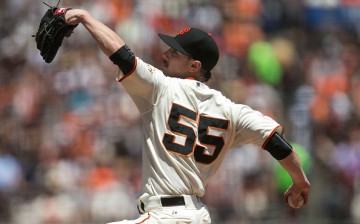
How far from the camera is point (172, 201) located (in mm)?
5441

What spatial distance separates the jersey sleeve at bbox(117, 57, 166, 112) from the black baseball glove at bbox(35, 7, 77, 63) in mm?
504

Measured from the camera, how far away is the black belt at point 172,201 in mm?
5422

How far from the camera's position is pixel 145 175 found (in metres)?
5.54

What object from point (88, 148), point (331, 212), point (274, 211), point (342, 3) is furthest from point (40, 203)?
point (342, 3)

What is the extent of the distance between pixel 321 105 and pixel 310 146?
673 millimetres

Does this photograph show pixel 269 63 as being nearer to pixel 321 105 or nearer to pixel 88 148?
pixel 321 105

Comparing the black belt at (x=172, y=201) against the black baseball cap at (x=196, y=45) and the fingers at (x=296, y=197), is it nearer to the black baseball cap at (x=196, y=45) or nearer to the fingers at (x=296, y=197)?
the fingers at (x=296, y=197)

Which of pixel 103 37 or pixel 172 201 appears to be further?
pixel 172 201

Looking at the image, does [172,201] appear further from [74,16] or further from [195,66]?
[74,16]

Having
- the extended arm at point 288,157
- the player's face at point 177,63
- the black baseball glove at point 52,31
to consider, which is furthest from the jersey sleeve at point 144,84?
the extended arm at point 288,157

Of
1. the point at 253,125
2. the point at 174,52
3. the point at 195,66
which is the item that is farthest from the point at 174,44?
the point at 253,125

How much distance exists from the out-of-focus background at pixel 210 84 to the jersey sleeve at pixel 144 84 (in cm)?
510

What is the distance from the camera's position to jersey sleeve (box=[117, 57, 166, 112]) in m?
5.19

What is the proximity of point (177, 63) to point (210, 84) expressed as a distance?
5355 millimetres
